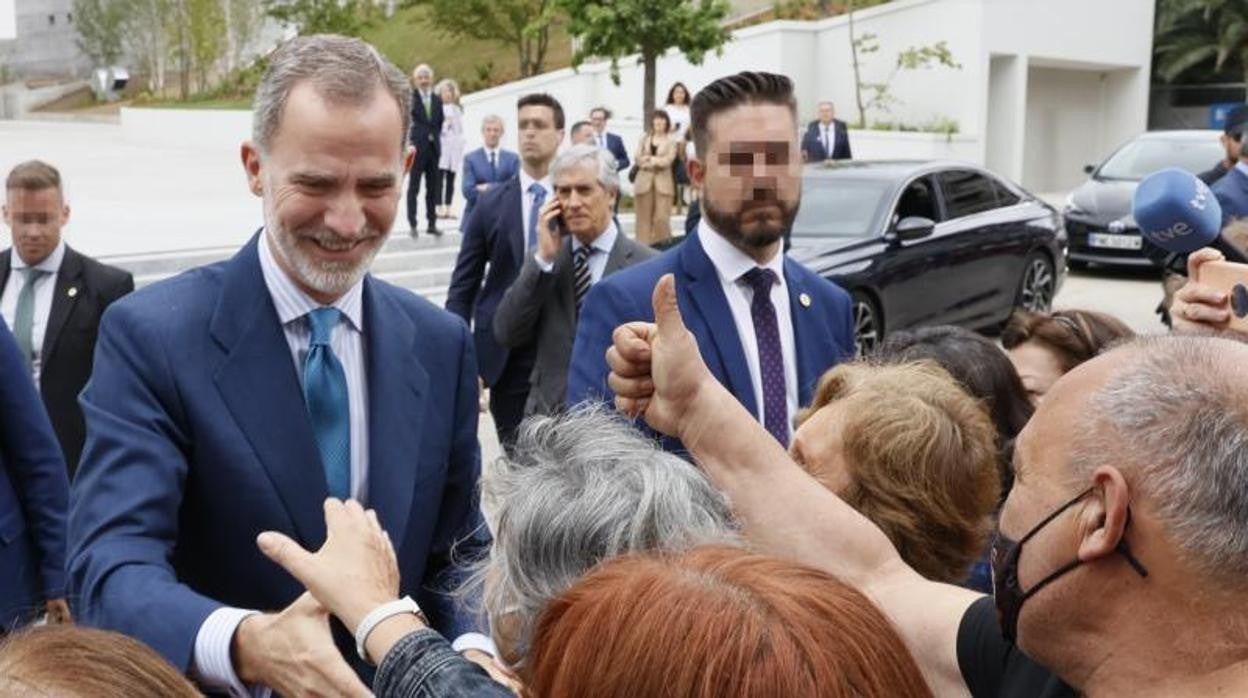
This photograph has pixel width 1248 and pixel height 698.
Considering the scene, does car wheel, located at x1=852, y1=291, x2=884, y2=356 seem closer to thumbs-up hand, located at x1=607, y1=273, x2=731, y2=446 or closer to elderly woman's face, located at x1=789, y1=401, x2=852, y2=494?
elderly woman's face, located at x1=789, y1=401, x2=852, y2=494

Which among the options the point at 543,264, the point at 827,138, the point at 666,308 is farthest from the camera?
the point at 827,138

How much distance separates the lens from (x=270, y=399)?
2.18 m

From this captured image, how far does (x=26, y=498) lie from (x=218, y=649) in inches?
75.4

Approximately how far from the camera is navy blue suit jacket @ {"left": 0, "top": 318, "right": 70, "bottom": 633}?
342 centimetres

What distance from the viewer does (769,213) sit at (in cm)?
315

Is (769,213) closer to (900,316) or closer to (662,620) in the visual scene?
(662,620)

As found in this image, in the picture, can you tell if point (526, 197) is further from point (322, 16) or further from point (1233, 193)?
point (322, 16)

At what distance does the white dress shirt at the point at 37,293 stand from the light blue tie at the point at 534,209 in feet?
6.63

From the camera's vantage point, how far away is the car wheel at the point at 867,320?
9.88 meters

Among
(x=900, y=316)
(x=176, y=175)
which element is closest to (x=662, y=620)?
(x=900, y=316)

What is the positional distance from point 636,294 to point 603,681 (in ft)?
6.20

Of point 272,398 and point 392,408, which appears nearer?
point 272,398

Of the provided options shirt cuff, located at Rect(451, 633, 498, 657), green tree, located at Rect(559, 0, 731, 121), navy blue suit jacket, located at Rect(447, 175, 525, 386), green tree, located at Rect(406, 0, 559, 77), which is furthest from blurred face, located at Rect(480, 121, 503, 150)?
green tree, located at Rect(406, 0, 559, 77)

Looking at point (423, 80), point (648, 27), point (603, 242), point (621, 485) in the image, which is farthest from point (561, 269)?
point (648, 27)
